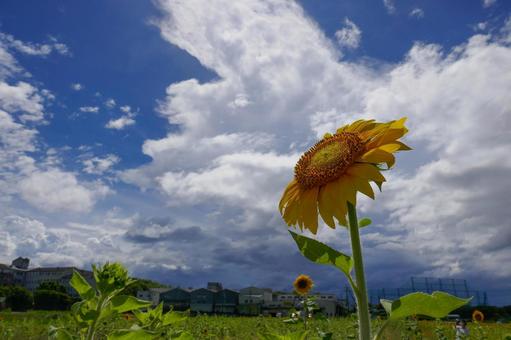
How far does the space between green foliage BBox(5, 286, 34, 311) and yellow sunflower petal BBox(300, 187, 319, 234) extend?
89651 mm

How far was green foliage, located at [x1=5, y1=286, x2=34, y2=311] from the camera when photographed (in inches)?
3073

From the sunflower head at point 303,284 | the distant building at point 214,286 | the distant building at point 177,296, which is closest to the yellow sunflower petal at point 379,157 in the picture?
the sunflower head at point 303,284

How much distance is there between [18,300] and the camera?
262 feet

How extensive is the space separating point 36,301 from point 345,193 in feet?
313

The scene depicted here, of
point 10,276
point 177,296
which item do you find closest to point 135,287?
point 177,296

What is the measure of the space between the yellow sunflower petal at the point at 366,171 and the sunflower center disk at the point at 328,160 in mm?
39

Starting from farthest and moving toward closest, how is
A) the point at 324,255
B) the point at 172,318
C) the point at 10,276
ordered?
the point at 10,276
the point at 172,318
the point at 324,255

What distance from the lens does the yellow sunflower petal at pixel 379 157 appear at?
69.6 inches

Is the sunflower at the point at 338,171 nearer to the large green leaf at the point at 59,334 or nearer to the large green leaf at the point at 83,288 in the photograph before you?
the large green leaf at the point at 83,288

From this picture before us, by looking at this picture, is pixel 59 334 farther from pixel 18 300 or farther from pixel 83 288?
pixel 18 300

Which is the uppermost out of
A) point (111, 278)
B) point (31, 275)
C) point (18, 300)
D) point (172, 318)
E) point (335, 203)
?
point (31, 275)

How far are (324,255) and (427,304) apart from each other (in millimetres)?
386

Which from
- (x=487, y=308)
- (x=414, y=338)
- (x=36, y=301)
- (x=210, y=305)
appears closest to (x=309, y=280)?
(x=414, y=338)

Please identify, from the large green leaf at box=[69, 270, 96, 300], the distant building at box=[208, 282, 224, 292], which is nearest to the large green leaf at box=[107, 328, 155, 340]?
the large green leaf at box=[69, 270, 96, 300]
